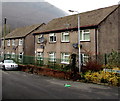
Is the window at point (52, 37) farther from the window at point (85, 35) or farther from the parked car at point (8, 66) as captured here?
the parked car at point (8, 66)

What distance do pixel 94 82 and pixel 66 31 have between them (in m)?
9.75

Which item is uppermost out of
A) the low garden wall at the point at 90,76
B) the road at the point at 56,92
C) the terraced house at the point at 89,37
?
the terraced house at the point at 89,37

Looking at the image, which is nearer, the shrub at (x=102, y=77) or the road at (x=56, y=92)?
the road at (x=56, y=92)

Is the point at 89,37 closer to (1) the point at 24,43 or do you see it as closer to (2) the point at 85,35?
(2) the point at 85,35

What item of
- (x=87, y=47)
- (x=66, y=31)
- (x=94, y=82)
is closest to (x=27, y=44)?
(x=66, y=31)

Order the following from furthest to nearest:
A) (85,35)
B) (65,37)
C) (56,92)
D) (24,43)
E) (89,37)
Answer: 1. (24,43)
2. (65,37)
3. (85,35)
4. (89,37)
5. (56,92)

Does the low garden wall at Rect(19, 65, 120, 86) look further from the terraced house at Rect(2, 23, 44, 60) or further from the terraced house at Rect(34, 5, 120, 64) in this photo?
the terraced house at Rect(2, 23, 44, 60)

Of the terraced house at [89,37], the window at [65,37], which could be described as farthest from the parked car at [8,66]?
the window at [65,37]

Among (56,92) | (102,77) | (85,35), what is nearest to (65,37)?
(85,35)

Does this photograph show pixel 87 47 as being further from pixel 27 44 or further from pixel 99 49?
pixel 27 44

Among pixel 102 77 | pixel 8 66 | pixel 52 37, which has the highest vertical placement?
pixel 52 37

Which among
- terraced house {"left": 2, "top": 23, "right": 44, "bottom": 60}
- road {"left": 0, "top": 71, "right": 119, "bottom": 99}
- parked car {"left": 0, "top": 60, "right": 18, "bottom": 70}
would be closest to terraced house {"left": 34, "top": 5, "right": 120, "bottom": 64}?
parked car {"left": 0, "top": 60, "right": 18, "bottom": 70}

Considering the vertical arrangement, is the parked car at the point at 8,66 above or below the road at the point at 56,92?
above

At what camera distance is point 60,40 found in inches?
848
